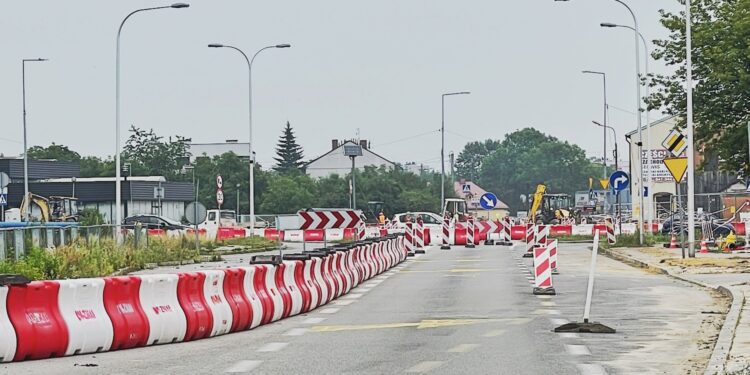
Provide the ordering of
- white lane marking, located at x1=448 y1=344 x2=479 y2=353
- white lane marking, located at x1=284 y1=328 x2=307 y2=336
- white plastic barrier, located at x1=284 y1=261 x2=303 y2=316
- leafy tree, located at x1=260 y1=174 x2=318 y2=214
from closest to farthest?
white lane marking, located at x1=448 y1=344 x2=479 y2=353 → white lane marking, located at x1=284 y1=328 x2=307 y2=336 → white plastic barrier, located at x1=284 y1=261 x2=303 y2=316 → leafy tree, located at x1=260 y1=174 x2=318 y2=214

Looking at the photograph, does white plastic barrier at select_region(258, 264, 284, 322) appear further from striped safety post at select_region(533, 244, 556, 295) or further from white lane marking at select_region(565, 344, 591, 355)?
striped safety post at select_region(533, 244, 556, 295)

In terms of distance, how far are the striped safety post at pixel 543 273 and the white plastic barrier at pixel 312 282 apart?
13.8 ft

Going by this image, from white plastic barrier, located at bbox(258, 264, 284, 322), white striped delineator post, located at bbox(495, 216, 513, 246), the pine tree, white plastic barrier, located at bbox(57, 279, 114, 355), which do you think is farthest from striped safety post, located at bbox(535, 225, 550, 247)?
the pine tree

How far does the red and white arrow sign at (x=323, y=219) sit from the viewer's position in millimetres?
28578

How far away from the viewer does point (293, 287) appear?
1984 cm

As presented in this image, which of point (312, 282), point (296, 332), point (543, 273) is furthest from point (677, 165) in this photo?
point (296, 332)

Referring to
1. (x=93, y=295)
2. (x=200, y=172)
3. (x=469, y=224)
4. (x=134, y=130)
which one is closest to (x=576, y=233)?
(x=469, y=224)

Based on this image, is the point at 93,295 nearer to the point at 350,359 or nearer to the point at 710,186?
the point at 350,359

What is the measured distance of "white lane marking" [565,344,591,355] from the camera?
1371 centimetres

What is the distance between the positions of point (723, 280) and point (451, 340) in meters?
12.6

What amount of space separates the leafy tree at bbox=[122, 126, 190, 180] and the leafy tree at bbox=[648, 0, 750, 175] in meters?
98.8

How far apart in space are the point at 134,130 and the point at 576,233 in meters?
85.5

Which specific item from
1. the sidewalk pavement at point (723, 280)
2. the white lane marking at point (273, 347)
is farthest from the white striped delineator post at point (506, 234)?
the white lane marking at point (273, 347)

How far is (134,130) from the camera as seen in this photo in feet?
479
